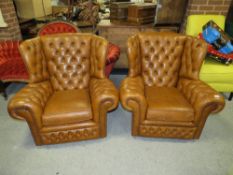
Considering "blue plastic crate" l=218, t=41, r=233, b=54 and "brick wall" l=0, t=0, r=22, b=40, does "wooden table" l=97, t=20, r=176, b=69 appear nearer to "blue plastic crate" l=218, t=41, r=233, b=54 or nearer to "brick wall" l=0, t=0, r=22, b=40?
"blue plastic crate" l=218, t=41, r=233, b=54

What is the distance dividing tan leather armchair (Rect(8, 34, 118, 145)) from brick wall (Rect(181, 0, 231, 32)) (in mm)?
1719

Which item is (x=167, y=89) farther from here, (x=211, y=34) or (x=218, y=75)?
(x=211, y=34)

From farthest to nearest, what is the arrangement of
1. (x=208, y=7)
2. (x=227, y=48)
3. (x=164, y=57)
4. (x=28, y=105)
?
(x=208, y=7)
(x=227, y=48)
(x=164, y=57)
(x=28, y=105)

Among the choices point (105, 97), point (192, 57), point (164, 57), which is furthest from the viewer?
point (164, 57)

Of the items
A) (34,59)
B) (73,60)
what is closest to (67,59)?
(73,60)

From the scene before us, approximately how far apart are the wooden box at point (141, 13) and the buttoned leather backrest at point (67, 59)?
121 cm

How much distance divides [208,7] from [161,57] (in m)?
1.41

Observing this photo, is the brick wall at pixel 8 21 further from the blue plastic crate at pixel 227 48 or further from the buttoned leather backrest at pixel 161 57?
the blue plastic crate at pixel 227 48

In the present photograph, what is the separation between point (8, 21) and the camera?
2.86 meters

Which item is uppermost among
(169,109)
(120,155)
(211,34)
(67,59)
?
(211,34)

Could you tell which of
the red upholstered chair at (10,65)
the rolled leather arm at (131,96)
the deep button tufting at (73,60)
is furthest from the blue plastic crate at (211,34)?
the red upholstered chair at (10,65)

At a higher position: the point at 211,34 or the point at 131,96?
the point at 211,34

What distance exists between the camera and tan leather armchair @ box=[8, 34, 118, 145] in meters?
1.66

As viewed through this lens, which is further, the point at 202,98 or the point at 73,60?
the point at 73,60
